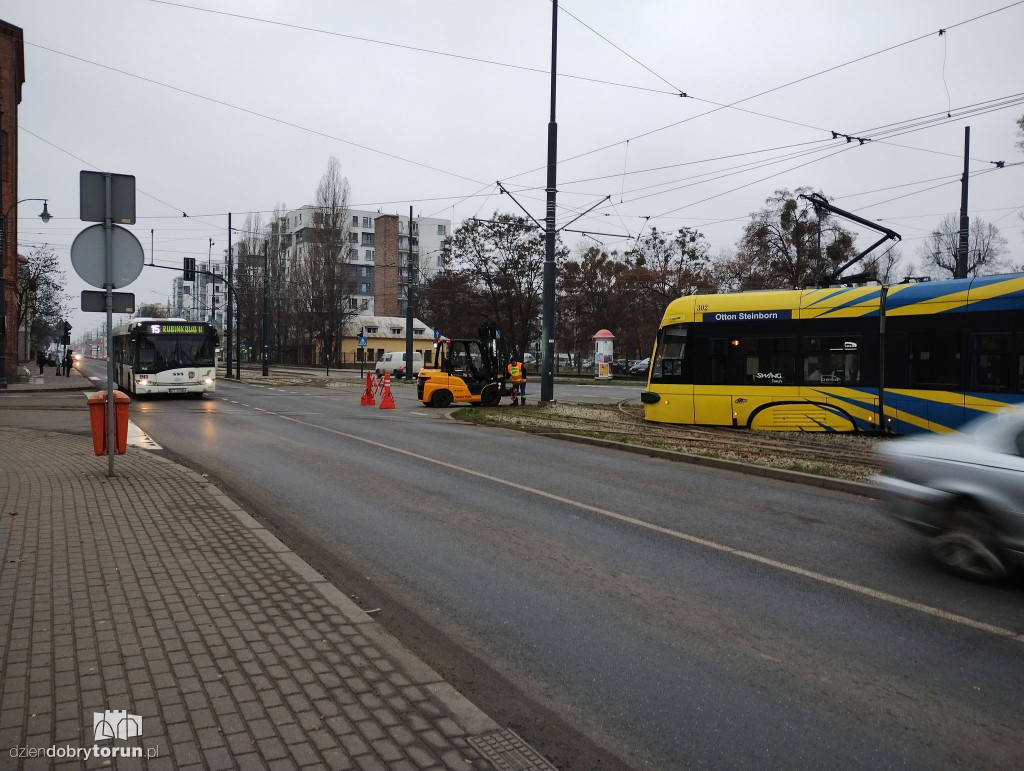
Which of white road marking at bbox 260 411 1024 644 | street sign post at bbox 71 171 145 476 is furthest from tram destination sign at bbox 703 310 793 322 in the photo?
street sign post at bbox 71 171 145 476

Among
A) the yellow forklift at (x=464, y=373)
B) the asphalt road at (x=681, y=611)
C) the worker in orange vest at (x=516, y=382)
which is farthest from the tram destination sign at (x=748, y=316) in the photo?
the yellow forklift at (x=464, y=373)

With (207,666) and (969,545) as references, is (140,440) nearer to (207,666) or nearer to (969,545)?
(207,666)

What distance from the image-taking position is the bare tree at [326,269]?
7144 centimetres

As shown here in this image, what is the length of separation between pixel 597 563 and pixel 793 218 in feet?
149

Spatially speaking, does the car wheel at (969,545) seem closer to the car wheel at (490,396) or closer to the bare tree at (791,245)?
the car wheel at (490,396)

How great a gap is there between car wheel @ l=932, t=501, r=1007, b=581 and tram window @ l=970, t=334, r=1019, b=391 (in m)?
8.64

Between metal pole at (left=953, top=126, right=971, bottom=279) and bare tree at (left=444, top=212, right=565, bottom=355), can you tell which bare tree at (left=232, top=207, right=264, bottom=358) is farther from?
metal pole at (left=953, top=126, right=971, bottom=279)

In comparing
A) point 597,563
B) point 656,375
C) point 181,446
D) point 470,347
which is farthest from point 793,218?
point 597,563

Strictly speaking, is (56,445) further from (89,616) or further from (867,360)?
(867,360)

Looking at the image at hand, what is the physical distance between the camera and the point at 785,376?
1602 cm

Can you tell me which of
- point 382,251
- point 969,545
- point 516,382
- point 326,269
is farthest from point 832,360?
point 382,251

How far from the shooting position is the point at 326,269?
72.6 meters

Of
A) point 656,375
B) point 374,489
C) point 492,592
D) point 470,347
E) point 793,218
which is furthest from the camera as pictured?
point 793,218

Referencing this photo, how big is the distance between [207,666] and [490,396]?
20755 millimetres
